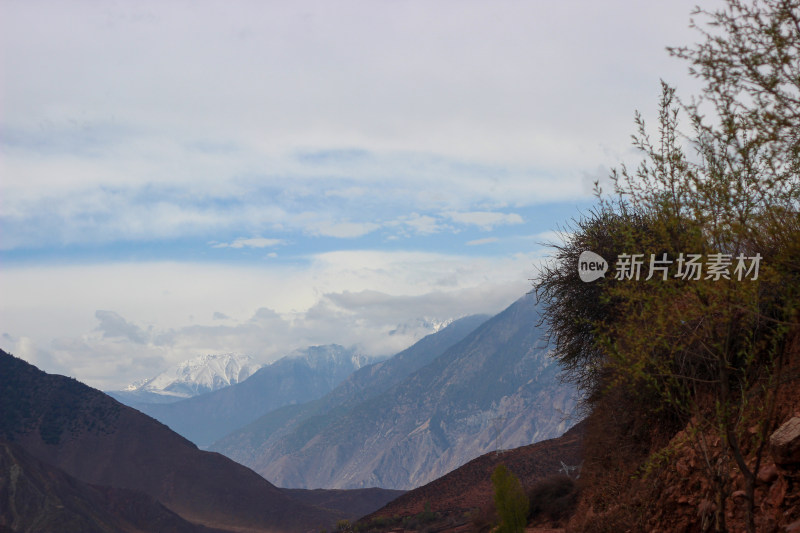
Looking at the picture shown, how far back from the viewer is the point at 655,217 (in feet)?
31.3

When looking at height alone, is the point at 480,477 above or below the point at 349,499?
above

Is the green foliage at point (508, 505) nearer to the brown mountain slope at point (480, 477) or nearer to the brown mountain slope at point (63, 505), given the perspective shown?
the brown mountain slope at point (480, 477)

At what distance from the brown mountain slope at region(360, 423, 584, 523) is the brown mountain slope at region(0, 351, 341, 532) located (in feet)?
164

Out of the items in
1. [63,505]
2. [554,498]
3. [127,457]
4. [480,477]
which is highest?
[127,457]

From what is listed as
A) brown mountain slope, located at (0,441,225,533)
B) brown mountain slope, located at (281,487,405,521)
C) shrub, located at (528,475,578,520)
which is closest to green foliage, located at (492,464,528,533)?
shrub, located at (528,475,578,520)

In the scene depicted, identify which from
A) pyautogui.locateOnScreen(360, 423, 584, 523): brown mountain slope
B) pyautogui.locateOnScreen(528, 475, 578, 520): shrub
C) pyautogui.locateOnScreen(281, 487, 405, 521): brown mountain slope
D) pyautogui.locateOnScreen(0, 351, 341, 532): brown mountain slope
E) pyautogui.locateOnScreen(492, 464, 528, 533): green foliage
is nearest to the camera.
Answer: pyautogui.locateOnScreen(492, 464, 528, 533): green foliage

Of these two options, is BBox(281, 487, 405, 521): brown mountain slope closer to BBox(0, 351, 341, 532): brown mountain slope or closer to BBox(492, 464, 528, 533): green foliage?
BBox(0, 351, 341, 532): brown mountain slope

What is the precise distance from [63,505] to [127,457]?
41.0m

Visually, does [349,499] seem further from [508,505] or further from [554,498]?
[508,505]

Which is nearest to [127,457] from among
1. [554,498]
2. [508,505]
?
[554,498]

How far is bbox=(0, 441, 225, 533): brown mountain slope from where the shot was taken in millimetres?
74812

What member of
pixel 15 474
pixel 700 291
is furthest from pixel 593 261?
pixel 15 474

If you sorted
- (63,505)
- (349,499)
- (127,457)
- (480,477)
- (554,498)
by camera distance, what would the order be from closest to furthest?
(554,498) < (480,477) < (63,505) < (127,457) < (349,499)

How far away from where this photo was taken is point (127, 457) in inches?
4663
